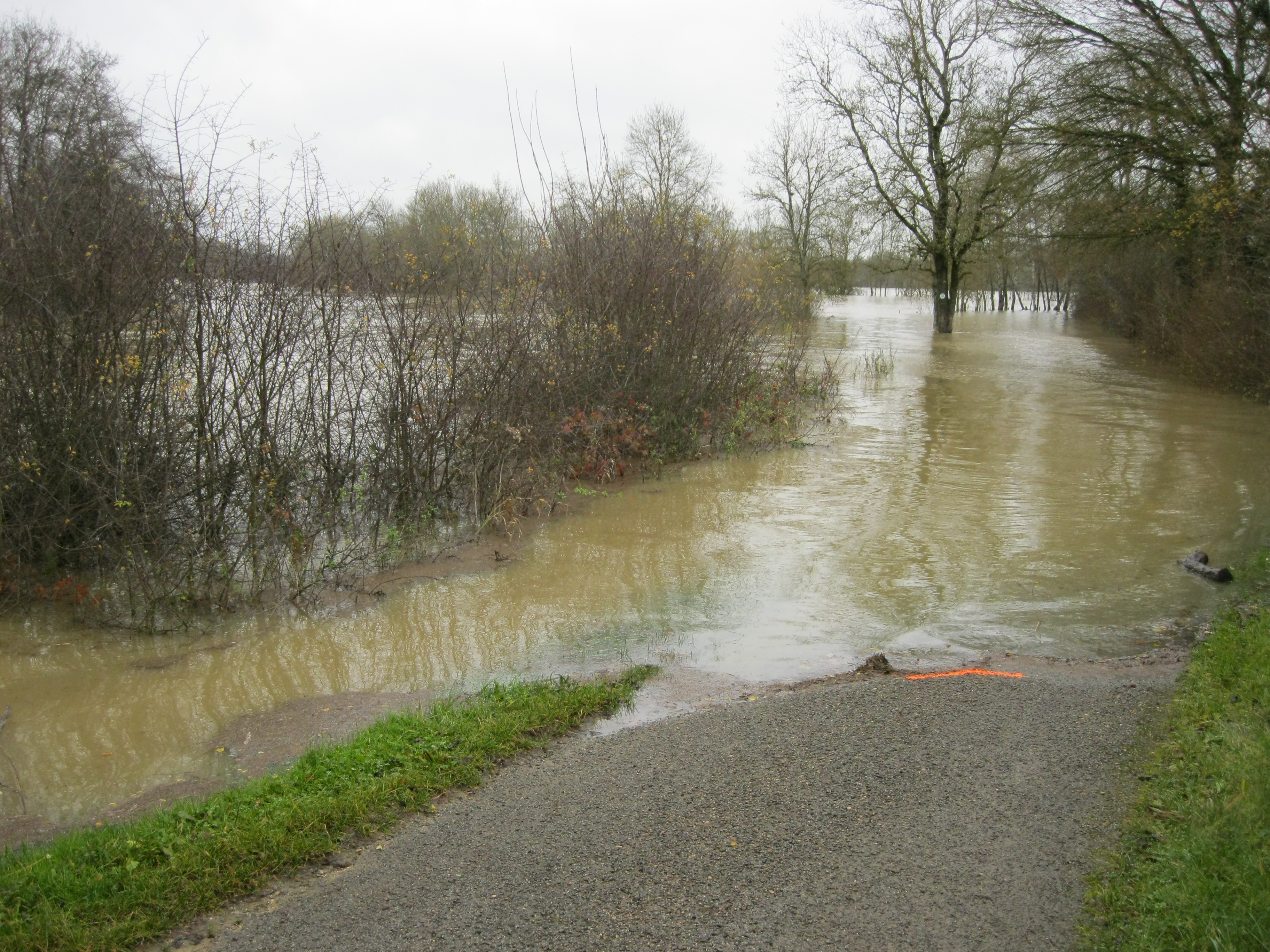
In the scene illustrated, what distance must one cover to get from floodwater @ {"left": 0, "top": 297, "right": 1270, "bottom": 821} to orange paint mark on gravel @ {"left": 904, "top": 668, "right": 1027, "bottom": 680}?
40 cm

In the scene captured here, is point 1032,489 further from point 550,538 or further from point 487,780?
point 487,780

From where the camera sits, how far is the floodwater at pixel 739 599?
20.9 ft

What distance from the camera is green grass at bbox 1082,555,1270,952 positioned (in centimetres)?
303

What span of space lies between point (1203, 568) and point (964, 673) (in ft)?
13.4

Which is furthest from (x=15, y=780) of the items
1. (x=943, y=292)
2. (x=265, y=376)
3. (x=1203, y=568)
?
(x=943, y=292)

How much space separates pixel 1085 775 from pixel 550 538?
6773 millimetres

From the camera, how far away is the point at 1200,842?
→ 3.51 metres

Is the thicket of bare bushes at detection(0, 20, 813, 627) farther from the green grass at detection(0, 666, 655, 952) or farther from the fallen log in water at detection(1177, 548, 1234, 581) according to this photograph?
the fallen log in water at detection(1177, 548, 1234, 581)

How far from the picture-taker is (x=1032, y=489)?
40.7 feet

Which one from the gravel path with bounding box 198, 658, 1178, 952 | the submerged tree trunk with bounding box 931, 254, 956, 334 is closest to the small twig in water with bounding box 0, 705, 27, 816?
the gravel path with bounding box 198, 658, 1178, 952

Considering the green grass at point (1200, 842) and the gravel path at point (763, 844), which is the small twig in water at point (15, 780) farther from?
the green grass at point (1200, 842)

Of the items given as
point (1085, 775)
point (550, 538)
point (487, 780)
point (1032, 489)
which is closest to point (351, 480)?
point (550, 538)

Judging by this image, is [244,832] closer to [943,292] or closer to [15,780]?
[15,780]

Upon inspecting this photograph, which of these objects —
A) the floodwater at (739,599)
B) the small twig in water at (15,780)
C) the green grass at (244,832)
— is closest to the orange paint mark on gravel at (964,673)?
the floodwater at (739,599)
